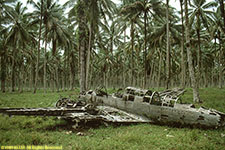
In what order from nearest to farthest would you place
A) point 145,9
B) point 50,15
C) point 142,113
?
point 142,113, point 145,9, point 50,15

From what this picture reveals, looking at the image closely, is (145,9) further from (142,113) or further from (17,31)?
(17,31)

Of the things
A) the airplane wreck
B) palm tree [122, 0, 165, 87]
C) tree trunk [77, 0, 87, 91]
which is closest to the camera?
the airplane wreck

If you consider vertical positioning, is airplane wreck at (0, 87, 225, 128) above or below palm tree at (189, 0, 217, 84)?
below

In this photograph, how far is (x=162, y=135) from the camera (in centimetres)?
554

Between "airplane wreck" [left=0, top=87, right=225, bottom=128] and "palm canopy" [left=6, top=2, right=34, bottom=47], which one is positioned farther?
"palm canopy" [left=6, top=2, right=34, bottom=47]

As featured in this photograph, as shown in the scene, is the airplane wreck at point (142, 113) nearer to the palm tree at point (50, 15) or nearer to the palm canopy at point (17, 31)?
the palm tree at point (50, 15)

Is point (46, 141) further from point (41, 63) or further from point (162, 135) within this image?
point (41, 63)

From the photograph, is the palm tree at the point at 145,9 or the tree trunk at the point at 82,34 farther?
the palm tree at the point at 145,9

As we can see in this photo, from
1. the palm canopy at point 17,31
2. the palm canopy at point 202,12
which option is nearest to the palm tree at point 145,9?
the palm canopy at point 202,12

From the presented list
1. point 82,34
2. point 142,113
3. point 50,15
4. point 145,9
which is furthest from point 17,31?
point 142,113

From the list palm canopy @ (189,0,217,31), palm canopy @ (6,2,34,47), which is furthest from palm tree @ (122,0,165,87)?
palm canopy @ (6,2,34,47)

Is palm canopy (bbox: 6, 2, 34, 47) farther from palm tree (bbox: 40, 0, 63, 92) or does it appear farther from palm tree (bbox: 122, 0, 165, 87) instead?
palm tree (bbox: 122, 0, 165, 87)

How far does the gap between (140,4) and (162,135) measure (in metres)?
17.9

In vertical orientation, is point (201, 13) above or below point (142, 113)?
above
